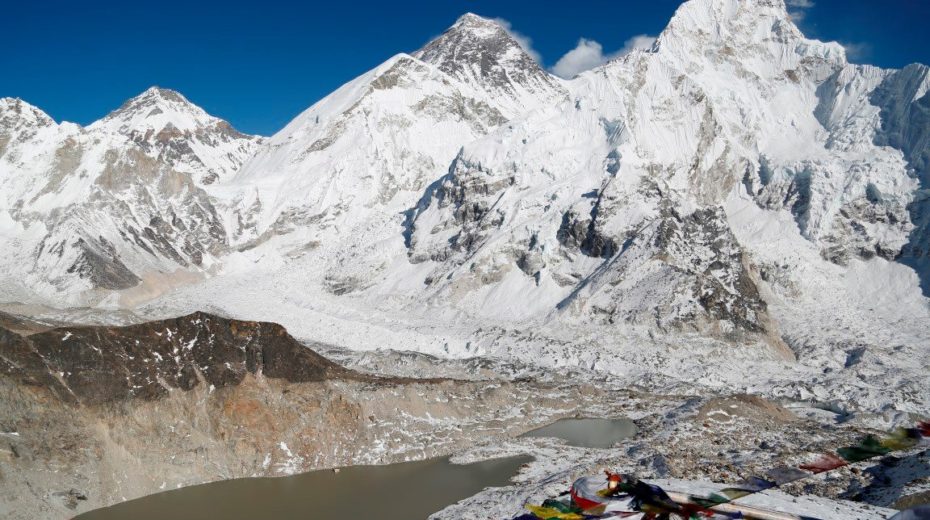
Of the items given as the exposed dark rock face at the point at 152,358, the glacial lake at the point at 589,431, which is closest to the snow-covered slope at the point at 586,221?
the glacial lake at the point at 589,431

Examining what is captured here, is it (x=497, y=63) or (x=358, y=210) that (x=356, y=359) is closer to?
(x=358, y=210)

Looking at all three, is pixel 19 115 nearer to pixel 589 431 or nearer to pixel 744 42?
pixel 589 431

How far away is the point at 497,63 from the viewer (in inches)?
7825

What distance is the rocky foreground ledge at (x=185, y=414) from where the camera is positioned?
33719 mm

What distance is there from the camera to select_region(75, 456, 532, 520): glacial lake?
33.2 meters

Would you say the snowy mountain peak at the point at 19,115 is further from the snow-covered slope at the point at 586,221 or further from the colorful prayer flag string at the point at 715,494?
the colorful prayer flag string at the point at 715,494

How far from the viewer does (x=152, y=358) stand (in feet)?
134

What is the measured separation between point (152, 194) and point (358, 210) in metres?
35.8

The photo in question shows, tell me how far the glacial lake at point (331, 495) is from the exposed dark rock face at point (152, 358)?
20.9ft

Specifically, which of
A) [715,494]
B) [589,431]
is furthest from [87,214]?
[715,494]

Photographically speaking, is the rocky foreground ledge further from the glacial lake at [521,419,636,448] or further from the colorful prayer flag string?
the colorful prayer flag string

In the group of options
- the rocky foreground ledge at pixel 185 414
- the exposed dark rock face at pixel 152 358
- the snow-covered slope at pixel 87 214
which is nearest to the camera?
the rocky foreground ledge at pixel 185 414

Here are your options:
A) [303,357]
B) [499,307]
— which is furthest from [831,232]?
[303,357]

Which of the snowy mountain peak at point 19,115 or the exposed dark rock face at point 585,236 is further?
the snowy mountain peak at point 19,115
